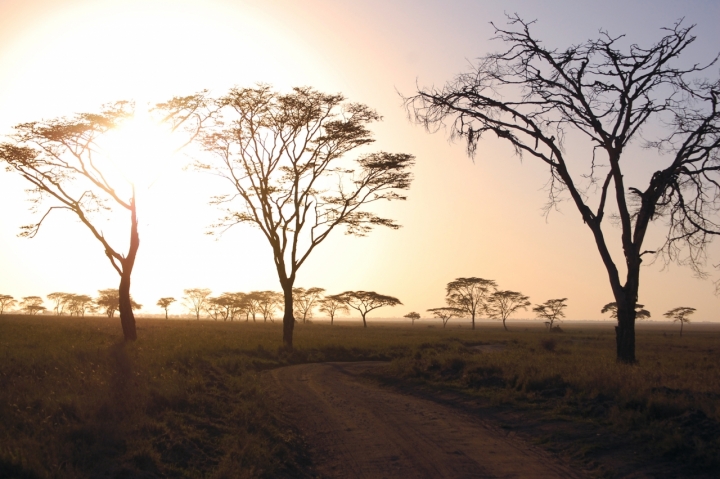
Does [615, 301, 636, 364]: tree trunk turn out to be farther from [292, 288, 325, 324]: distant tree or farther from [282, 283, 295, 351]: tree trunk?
[292, 288, 325, 324]: distant tree

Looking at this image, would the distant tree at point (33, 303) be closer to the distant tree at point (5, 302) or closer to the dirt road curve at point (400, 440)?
the distant tree at point (5, 302)

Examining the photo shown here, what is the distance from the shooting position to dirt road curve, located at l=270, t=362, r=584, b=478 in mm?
7855

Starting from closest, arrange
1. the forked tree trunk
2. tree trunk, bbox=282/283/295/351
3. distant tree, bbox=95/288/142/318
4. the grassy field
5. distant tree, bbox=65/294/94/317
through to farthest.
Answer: the grassy field → the forked tree trunk → tree trunk, bbox=282/283/295/351 → distant tree, bbox=95/288/142/318 → distant tree, bbox=65/294/94/317

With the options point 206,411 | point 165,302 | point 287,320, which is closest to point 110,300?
point 165,302

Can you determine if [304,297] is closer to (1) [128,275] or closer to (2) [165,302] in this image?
(2) [165,302]

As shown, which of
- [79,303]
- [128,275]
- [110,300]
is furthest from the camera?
[79,303]

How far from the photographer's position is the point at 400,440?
31.3 feet

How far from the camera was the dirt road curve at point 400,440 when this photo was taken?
7.86m

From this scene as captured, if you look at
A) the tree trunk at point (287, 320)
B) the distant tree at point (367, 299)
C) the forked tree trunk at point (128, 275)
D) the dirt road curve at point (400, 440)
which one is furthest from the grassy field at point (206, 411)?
the distant tree at point (367, 299)

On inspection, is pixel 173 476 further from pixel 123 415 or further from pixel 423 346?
pixel 423 346

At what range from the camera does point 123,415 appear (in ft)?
29.9

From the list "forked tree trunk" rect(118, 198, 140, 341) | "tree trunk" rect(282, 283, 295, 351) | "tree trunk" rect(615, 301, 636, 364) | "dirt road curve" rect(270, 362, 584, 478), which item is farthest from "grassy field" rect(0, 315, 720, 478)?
"tree trunk" rect(282, 283, 295, 351)


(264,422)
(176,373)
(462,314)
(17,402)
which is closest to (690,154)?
(264,422)

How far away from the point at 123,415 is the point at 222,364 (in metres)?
9.43
